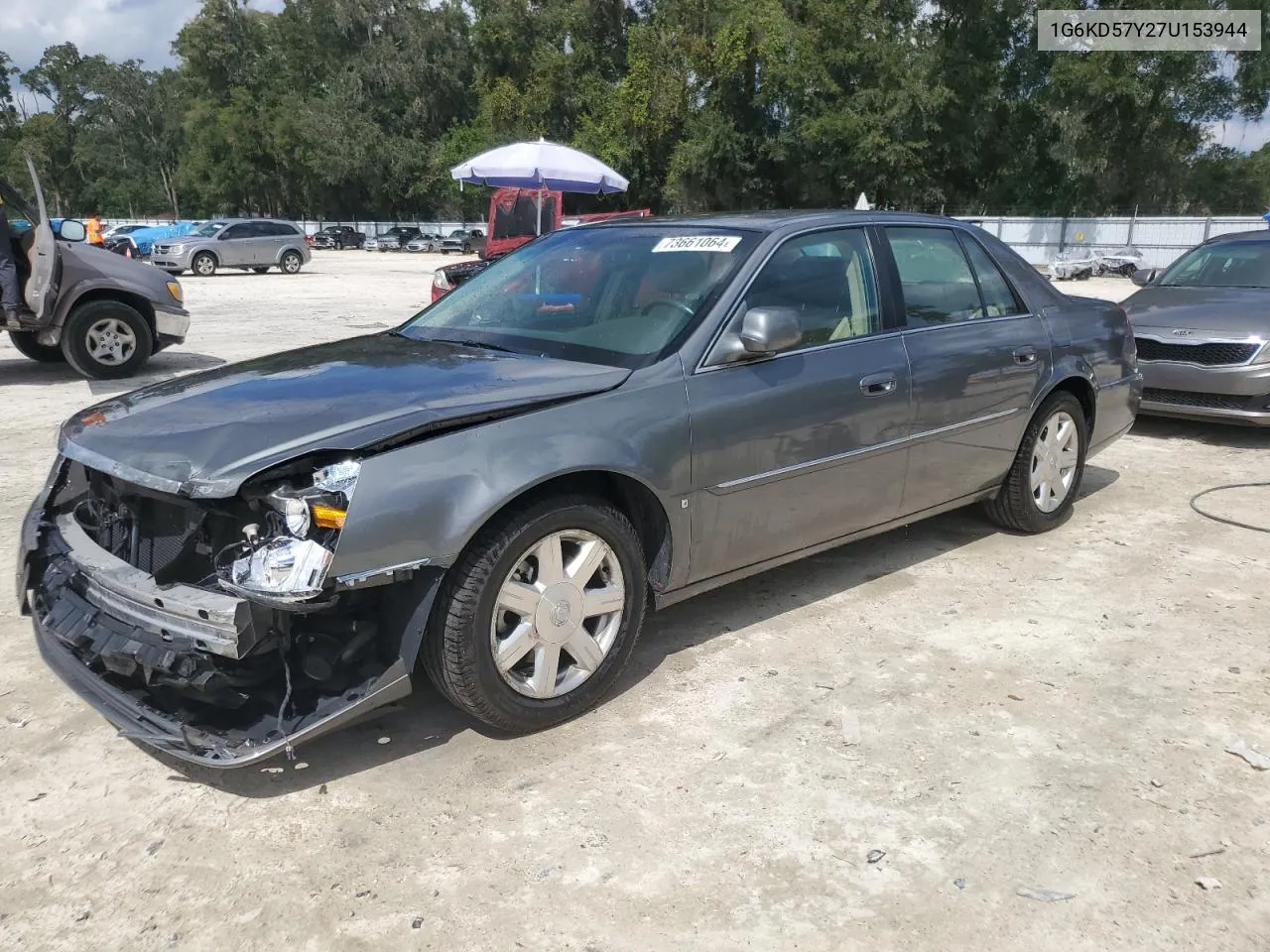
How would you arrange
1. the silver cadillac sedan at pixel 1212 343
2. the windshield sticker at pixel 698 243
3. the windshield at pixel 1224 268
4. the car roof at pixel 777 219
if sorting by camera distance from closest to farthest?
1. the windshield sticker at pixel 698 243
2. the car roof at pixel 777 219
3. the silver cadillac sedan at pixel 1212 343
4. the windshield at pixel 1224 268

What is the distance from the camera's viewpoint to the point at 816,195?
44.6 meters

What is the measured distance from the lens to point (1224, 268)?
8430mm

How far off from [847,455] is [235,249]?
27071 mm

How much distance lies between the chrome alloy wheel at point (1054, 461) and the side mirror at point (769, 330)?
2074 millimetres

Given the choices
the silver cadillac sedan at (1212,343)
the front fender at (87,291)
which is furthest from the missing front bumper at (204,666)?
the front fender at (87,291)

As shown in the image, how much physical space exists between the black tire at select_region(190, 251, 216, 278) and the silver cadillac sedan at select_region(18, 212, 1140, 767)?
83.3ft

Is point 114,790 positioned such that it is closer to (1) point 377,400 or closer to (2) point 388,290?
(1) point 377,400

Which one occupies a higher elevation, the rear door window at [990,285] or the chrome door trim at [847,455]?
the rear door window at [990,285]

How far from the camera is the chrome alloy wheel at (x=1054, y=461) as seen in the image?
16.8 ft

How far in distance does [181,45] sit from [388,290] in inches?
2234

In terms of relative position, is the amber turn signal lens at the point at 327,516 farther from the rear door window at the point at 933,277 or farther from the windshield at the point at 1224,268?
the windshield at the point at 1224,268

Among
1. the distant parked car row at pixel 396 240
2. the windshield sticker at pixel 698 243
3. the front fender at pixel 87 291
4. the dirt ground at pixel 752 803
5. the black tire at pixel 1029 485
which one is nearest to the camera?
the dirt ground at pixel 752 803

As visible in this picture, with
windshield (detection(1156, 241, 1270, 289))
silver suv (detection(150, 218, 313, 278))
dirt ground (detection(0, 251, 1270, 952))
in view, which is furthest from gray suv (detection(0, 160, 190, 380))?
silver suv (detection(150, 218, 313, 278))

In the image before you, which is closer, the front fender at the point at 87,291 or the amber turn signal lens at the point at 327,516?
the amber turn signal lens at the point at 327,516
